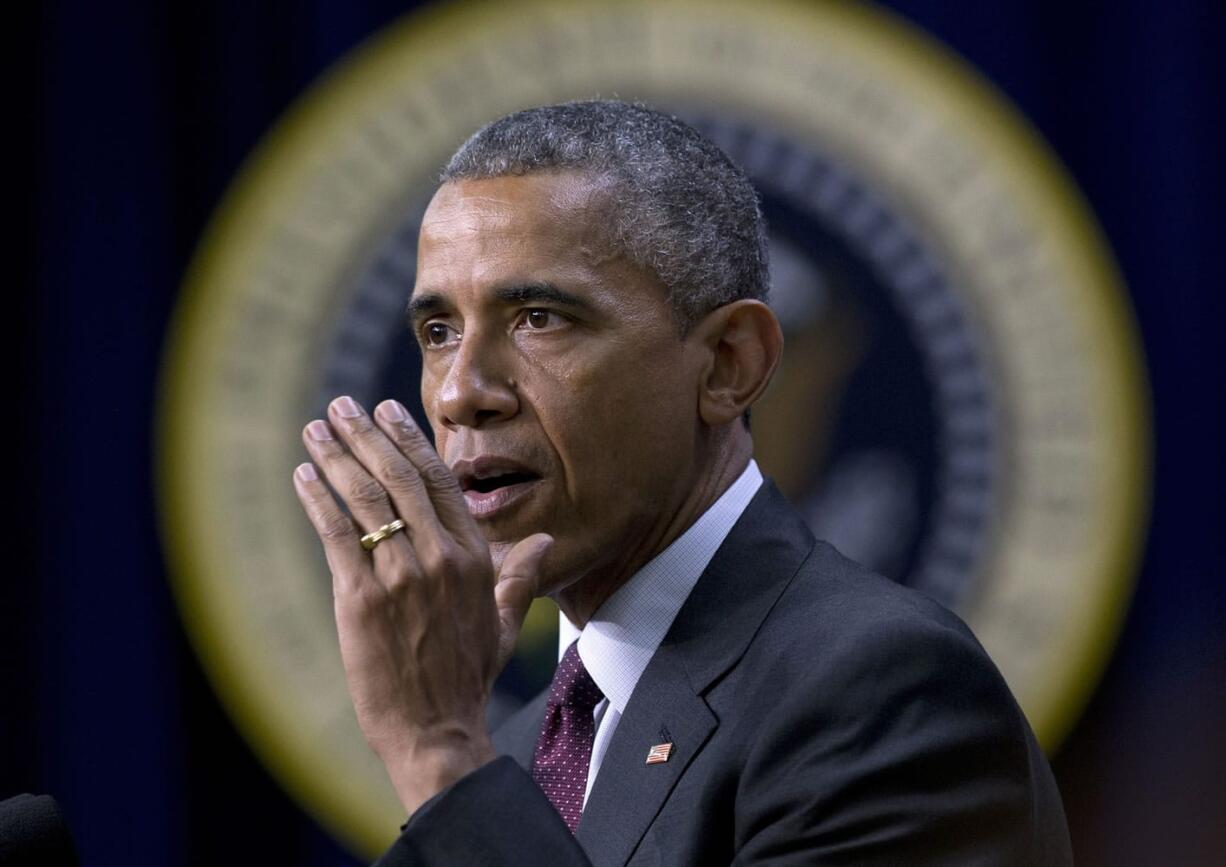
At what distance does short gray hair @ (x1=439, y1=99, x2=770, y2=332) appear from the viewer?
194 centimetres

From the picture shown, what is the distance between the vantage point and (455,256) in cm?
194

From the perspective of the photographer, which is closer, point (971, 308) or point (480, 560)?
point (480, 560)

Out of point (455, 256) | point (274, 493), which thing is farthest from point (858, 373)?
point (455, 256)

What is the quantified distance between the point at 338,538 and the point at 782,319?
5.40 feet

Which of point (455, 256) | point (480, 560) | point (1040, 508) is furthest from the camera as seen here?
point (1040, 508)

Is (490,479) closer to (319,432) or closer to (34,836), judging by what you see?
(319,432)

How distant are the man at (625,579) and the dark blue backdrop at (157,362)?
46.2 inches

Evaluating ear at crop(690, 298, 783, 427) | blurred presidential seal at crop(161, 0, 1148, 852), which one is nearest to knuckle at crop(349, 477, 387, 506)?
ear at crop(690, 298, 783, 427)

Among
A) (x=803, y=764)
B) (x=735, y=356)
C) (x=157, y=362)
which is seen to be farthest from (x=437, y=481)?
(x=157, y=362)

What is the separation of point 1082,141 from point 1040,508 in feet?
2.31

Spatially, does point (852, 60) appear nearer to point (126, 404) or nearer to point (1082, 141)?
point (1082, 141)

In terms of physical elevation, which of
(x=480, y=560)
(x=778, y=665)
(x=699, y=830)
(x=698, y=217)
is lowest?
(x=699, y=830)

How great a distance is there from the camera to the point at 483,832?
4.84 feet

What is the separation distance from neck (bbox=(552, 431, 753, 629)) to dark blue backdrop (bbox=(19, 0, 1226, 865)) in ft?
4.35
